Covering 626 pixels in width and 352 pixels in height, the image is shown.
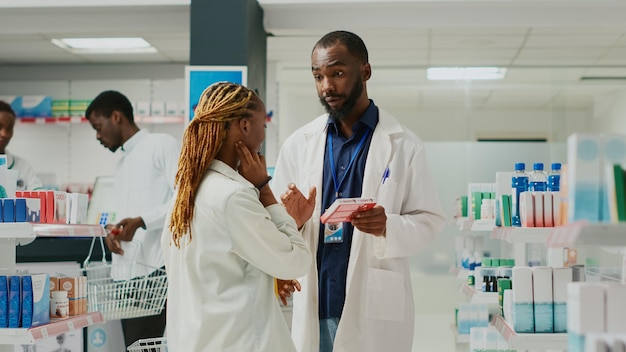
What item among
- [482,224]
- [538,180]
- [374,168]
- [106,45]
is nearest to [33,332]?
[374,168]

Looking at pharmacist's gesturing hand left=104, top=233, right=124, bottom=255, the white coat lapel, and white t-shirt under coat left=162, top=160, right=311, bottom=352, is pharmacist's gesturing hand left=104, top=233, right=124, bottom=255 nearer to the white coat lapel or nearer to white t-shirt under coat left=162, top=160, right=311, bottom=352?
the white coat lapel

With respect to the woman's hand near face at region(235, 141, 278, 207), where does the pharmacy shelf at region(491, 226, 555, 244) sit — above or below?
below

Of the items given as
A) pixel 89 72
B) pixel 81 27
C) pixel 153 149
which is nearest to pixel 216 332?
pixel 153 149

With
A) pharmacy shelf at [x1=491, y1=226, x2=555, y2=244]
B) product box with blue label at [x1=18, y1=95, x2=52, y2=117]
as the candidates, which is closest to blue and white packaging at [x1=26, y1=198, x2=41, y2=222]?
pharmacy shelf at [x1=491, y1=226, x2=555, y2=244]

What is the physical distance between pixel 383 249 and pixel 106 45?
21.8 feet

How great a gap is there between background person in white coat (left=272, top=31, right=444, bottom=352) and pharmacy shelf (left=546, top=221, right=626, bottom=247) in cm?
100

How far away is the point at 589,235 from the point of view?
180cm

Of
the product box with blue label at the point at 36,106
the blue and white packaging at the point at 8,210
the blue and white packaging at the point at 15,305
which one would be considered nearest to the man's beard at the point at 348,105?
the blue and white packaging at the point at 8,210

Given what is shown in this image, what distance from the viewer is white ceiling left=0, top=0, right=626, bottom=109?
581 centimetres

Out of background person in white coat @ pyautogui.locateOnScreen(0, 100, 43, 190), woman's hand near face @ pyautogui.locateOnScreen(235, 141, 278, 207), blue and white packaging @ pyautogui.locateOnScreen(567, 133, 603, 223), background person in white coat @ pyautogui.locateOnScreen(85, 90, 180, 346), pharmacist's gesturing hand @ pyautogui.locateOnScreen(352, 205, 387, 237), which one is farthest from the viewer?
background person in white coat @ pyautogui.locateOnScreen(0, 100, 43, 190)

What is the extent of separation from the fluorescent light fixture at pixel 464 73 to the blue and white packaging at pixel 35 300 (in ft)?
21.4

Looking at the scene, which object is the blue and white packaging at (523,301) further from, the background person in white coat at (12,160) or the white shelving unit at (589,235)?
the background person in white coat at (12,160)

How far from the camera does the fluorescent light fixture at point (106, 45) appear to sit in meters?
8.58

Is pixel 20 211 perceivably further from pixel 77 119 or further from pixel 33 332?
pixel 77 119
